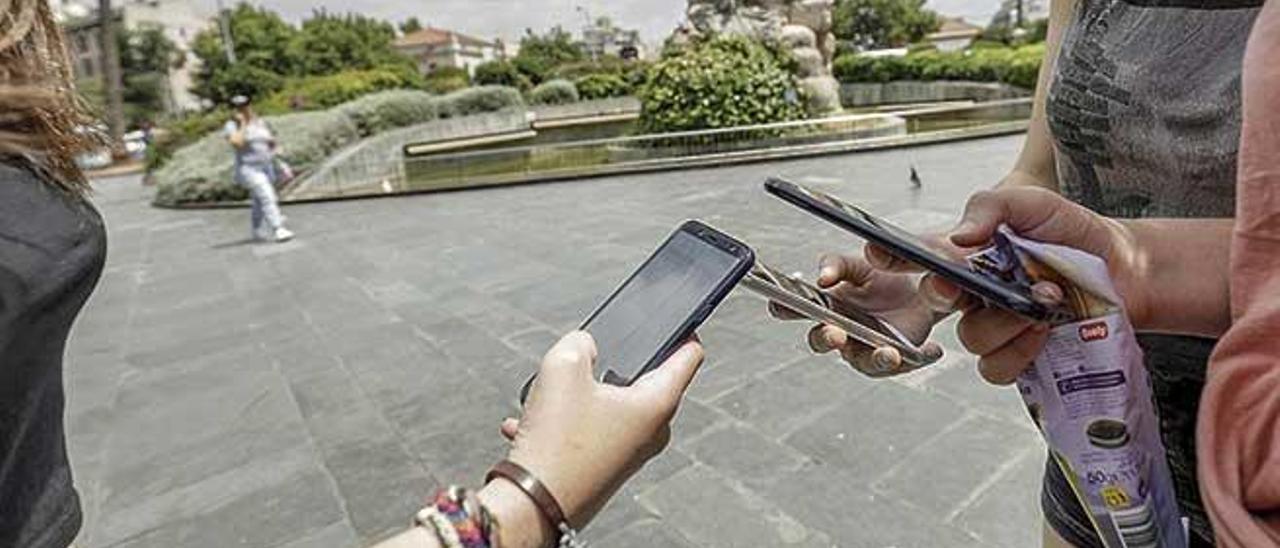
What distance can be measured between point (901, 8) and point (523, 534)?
5358 centimetres

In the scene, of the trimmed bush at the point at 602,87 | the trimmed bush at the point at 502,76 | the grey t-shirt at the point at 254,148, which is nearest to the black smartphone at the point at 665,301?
the grey t-shirt at the point at 254,148

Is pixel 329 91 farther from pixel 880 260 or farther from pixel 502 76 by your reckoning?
pixel 880 260

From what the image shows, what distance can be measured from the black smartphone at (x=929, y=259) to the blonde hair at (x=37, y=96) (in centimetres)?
86

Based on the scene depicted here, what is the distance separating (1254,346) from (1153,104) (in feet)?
1.04

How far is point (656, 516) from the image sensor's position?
2.46 metres

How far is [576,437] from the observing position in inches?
31.5

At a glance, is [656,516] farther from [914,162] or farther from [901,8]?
[901,8]

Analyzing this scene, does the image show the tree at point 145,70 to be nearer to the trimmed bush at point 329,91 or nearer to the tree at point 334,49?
the tree at point 334,49

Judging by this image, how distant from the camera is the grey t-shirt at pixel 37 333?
0.83 meters

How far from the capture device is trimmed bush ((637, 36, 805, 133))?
461 inches

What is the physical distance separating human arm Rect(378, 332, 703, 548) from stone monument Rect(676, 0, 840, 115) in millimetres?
13386

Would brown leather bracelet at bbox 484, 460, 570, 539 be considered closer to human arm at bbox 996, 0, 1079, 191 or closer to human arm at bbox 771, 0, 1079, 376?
human arm at bbox 771, 0, 1079, 376

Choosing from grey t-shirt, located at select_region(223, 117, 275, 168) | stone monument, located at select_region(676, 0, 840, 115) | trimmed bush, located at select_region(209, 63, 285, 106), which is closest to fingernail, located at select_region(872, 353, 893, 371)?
grey t-shirt, located at select_region(223, 117, 275, 168)

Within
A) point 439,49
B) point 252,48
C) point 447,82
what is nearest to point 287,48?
point 252,48
